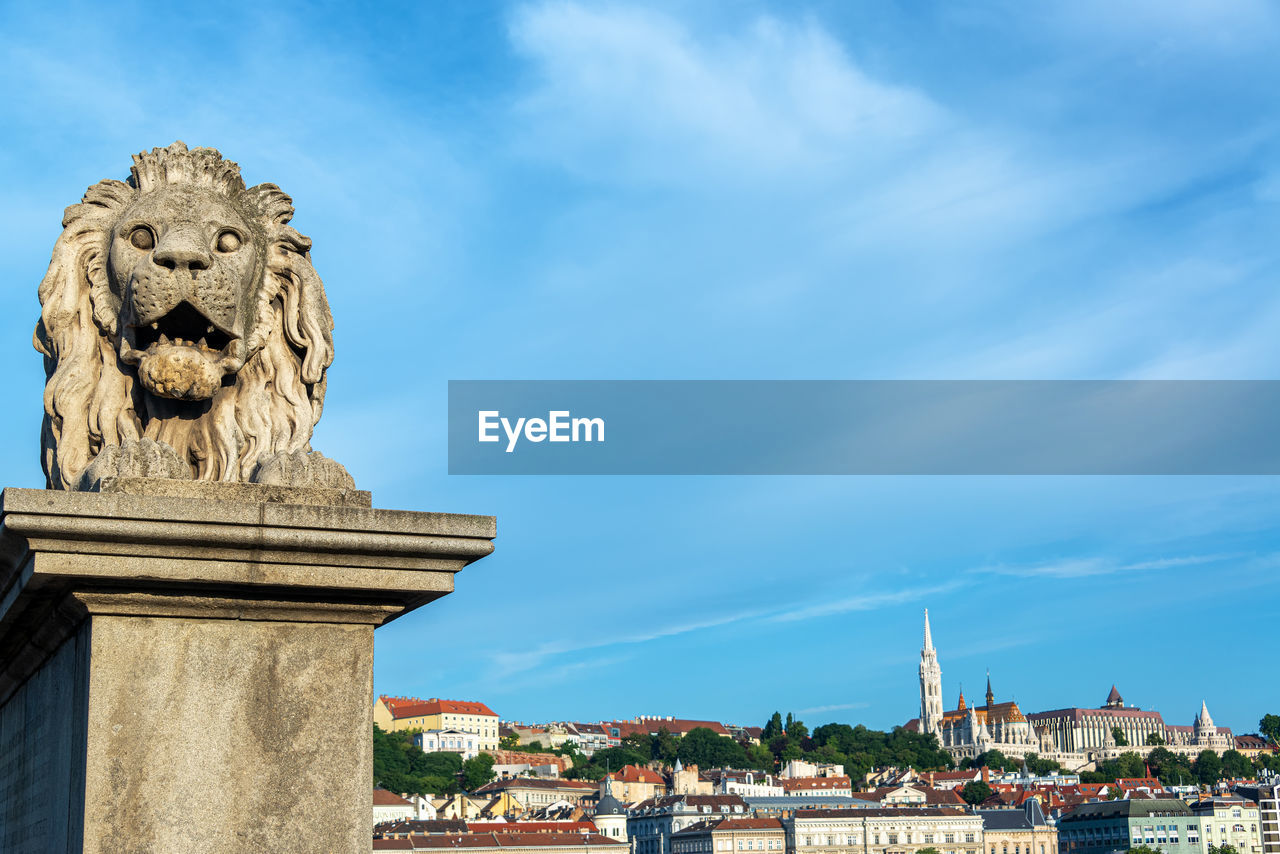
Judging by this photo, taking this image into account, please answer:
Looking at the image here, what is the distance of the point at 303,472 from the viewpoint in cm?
444

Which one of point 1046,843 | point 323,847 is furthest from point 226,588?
point 1046,843

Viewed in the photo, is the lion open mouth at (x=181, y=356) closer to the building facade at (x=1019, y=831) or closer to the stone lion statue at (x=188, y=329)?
the stone lion statue at (x=188, y=329)

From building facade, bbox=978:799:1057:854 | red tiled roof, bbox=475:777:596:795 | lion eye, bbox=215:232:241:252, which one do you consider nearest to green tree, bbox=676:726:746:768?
red tiled roof, bbox=475:777:596:795

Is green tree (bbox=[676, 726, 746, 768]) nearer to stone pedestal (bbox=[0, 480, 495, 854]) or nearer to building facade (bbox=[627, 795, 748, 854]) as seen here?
building facade (bbox=[627, 795, 748, 854])

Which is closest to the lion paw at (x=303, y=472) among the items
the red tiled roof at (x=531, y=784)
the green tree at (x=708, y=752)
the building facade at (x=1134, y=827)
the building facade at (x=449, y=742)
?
the building facade at (x=1134, y=827)

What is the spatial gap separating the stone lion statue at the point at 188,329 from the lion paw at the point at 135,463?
0.06 metres

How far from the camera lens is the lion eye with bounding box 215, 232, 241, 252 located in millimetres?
4664

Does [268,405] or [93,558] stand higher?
[268,405]

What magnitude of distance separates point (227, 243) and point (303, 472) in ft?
2.50

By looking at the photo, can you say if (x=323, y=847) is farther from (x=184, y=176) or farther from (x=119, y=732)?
(x=184, y=176)

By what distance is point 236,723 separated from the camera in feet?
13.2

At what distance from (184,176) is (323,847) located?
6.87 feet

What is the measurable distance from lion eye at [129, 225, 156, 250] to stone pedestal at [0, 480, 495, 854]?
0.92 metres

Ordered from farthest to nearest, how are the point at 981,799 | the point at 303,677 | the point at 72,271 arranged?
the point at 981,799, the point at 72,271, the point at 303,677
